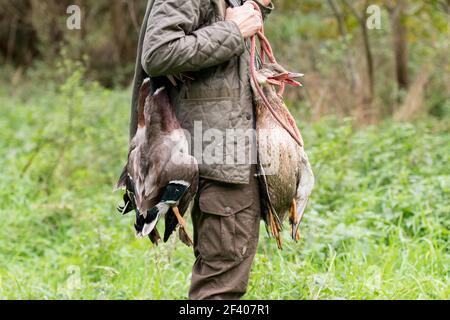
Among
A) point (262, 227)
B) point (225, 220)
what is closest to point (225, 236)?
point (225, 220)

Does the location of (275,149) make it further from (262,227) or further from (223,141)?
(262,227)

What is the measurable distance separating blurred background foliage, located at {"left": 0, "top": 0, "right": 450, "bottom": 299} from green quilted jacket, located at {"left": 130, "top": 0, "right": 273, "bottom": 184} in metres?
1.35

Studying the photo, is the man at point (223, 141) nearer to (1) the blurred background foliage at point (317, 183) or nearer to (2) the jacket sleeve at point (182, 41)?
(2) the jacket sleeve at point (182, 41)

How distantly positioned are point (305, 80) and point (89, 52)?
7.32m

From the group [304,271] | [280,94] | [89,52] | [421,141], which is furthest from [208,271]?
[89,52]

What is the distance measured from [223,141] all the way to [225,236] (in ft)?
1.39

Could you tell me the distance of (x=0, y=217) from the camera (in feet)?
20.4

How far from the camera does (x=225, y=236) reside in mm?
3137

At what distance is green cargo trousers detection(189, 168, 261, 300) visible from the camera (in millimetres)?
3143

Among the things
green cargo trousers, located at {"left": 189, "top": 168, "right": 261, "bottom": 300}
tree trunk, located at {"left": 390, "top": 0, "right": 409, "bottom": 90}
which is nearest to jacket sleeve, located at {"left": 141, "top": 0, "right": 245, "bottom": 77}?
green cargo trousers, located at {"left": 189, "top": 168, "right": 261, "bottom": 300}

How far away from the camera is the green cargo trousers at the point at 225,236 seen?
314cm

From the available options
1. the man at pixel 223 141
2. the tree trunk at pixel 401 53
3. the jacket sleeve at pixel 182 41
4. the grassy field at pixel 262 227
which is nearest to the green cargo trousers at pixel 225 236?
the man at pixel 223 141

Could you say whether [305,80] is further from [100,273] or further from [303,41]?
[100,273]

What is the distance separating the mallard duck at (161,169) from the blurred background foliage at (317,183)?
1253 millimetres
